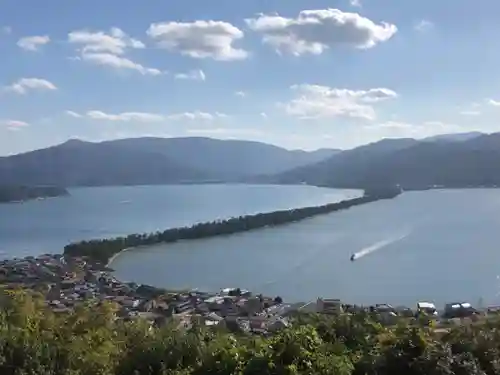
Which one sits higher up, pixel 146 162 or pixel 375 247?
pixel 146 162

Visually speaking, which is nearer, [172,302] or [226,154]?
[172,302]

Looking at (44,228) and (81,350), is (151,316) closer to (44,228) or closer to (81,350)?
(81,350)

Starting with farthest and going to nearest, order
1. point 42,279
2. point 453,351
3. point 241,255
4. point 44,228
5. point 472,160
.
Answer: point 472,160, point 44,228, point 241,255, point 42,279, point 453,351

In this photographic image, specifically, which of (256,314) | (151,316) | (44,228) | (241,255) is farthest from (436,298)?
(44,228)

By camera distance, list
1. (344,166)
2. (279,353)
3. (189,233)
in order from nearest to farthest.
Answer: (279,353) < (189,233) < (344,166)

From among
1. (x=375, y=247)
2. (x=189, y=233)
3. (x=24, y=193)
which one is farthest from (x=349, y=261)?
(x=24, y=193)

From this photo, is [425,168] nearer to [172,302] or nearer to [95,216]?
[95,216]
